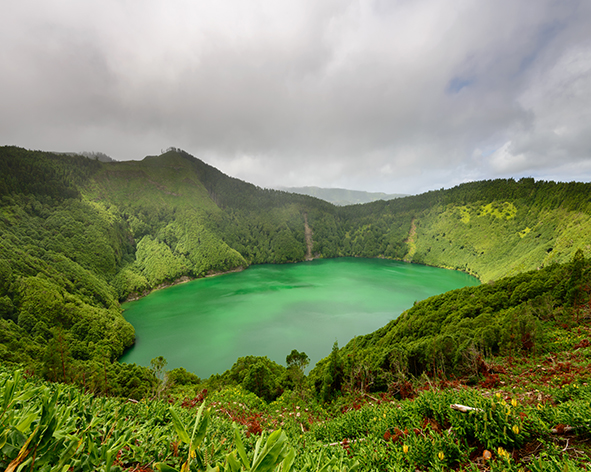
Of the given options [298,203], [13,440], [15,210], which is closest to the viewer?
[13,440]

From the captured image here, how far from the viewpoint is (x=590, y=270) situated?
11000mm

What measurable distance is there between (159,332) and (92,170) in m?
81.7

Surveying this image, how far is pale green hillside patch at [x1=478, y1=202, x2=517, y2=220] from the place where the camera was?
6728 cm

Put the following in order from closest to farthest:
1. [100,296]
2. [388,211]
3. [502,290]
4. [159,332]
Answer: [502,290] → [159,332] → [100,296] → [388,211]

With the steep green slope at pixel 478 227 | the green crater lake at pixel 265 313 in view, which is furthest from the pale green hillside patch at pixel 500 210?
the green crater lake at pixel 265 313

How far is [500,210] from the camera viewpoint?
70562mm

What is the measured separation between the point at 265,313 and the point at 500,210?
252 feet

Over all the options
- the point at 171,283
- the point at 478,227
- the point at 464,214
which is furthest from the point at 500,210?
the point at 171,283

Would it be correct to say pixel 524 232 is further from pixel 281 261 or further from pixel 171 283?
pixel 171 283

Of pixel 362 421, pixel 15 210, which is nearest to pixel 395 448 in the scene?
pixel 362 421

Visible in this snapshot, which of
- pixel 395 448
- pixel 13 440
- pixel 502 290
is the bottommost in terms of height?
pixel 502 290

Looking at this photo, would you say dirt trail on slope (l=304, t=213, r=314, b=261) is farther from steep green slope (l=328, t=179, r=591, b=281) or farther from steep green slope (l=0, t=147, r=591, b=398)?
steep green slope (l=328, t=179, r=591, b=281)

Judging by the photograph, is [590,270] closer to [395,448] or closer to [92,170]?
[395,448]

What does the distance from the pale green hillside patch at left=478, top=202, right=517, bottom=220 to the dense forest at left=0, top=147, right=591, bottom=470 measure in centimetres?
42
